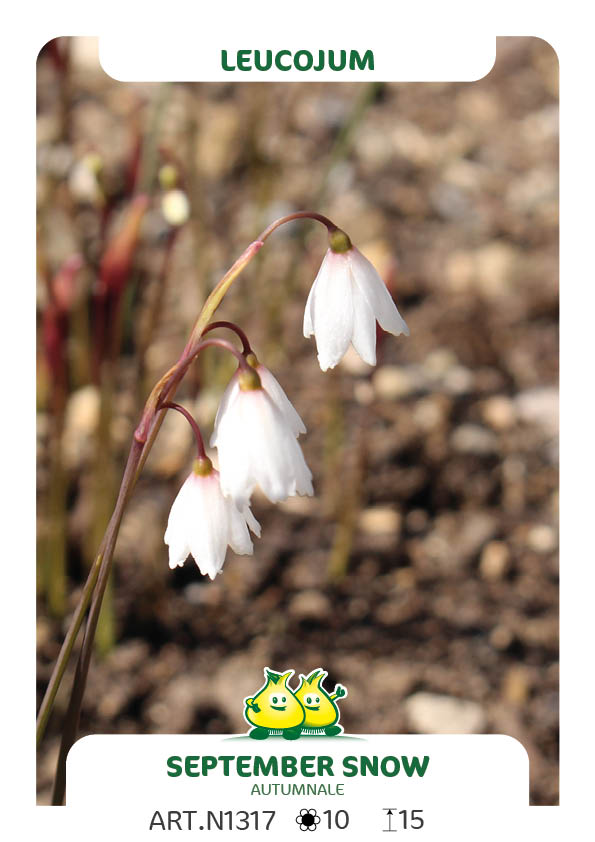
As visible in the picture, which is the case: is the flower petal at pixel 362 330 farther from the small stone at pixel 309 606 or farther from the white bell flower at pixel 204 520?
the small stone at pixel 309 606

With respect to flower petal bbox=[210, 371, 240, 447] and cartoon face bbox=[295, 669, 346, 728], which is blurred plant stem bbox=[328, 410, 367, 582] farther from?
flower petal bbox=[210, 371, 240, 447]

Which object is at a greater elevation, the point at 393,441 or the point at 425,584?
the point at 393,441

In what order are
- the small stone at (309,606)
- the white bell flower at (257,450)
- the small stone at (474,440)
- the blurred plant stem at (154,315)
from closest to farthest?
1. the white bell flower at (257,450)
2. the blurred plant stem at (154,315)
3. the small stone at (309,606)
4. the small stone at (474,440)

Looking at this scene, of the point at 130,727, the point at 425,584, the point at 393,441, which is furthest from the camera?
the point at 393,441

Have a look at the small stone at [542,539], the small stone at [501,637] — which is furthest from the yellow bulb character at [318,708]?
the small stone at [542,539]

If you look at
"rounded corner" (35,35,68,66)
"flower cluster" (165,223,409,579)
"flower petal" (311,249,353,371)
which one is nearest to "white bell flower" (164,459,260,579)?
"flower cluster" (165,223,409,579)
